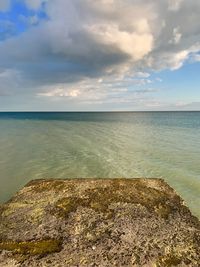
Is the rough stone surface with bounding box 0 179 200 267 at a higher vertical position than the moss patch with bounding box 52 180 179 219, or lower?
lower

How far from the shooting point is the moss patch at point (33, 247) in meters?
3.64

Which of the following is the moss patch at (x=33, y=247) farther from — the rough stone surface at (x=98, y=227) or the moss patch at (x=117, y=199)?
the moss patch at (x=117, y=199)

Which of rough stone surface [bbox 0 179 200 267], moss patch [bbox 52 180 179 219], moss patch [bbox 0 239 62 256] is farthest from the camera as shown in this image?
moss patch [bbox 52 180 179 219]

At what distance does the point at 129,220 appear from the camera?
445 cm

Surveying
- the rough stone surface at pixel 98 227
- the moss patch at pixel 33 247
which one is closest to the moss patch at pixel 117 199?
the rough stone surface at pixel 98 227

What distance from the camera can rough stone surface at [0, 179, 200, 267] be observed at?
3516 mm

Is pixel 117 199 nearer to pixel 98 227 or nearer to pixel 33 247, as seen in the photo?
pixel 98 227

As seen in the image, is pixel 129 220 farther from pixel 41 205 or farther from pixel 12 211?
pixel 12 211

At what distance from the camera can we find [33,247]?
373 cm

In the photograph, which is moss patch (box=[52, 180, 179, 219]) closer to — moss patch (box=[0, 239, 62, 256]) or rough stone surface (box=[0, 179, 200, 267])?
rough stone surface (box=[0, 179, 200, 267])

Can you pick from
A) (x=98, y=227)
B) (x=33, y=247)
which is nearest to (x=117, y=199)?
(x=98, y=227)

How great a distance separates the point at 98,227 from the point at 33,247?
109 centimetres

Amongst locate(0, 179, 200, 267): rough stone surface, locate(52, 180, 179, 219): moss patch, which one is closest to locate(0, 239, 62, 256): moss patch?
locate(0, 179, 200, 267): rough stone surface

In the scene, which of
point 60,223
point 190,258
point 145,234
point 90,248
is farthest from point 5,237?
point 190,258
